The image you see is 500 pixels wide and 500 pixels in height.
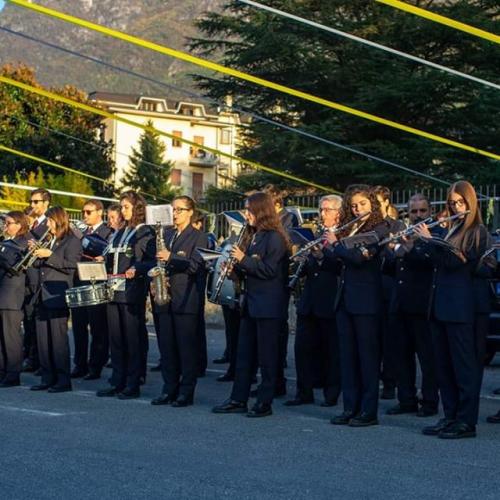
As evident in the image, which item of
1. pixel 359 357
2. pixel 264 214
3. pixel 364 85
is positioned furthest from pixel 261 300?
pixel 364 85

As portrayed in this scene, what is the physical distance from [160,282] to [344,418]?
7.63ft

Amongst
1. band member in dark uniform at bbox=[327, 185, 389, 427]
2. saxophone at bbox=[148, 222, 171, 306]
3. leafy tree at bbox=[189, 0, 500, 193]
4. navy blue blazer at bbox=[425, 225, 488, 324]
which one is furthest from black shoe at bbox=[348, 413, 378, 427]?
leafy tree at bbox=[189, 0, 500, 193]

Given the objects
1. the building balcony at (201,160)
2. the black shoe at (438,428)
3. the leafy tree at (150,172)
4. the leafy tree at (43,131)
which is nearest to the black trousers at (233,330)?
the black shoe at (438,428)

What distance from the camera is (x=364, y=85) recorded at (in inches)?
1373

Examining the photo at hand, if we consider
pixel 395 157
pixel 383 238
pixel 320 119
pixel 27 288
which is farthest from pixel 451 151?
pixel 383 238

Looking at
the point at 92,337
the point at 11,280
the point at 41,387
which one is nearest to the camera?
the point at 41,387

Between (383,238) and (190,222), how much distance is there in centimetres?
232

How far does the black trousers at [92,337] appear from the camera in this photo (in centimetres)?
1375

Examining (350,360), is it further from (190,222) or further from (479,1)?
(479,1)

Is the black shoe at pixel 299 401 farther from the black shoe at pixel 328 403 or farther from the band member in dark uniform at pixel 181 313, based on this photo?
the band member in dark uniform at pixel 181 313

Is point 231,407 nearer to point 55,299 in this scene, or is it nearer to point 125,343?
point 125,343

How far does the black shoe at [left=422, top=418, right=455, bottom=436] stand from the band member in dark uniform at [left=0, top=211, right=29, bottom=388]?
5355mm

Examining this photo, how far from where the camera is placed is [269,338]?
413 inches

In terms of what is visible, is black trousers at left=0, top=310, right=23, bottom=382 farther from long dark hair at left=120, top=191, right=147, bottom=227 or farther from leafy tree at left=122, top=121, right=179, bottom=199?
leafy tree at left=122, top=121, right=179, bottom=199
